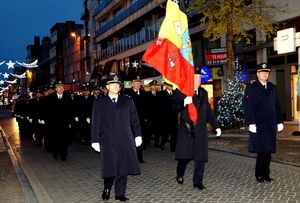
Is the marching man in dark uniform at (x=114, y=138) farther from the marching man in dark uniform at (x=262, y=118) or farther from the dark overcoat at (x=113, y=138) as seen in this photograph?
the marching man in dark uniform at (x=262, y=118)

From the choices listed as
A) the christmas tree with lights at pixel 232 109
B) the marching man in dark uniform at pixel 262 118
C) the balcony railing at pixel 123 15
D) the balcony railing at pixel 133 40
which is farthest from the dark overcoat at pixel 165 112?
the balcony railing at pixel 123 15

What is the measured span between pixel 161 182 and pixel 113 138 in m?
1.98

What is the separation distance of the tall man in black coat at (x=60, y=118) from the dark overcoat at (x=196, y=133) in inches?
189

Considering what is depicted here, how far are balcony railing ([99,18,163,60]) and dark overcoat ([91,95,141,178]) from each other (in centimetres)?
2859

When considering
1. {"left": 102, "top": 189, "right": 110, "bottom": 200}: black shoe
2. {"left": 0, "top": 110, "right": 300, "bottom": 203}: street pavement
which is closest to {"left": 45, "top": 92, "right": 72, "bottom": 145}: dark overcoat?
{"left": 0, "top": 110, "right": 300, "bottom": 203}: street pavement

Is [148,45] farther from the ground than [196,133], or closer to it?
farther from the ground

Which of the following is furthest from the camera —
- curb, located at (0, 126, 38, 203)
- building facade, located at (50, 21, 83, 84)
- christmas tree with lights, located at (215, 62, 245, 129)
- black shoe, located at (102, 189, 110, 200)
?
building facade, located at (50, 21, 83, 84)

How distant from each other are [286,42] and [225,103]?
3.59m

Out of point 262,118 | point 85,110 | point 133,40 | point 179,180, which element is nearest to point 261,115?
point 262,118

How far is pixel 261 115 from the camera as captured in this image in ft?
25.3

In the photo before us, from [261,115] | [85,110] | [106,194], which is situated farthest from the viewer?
[85,110]

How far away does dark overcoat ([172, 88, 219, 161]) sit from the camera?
23.9ft

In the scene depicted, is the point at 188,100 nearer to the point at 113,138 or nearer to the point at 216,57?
the point at 113,138

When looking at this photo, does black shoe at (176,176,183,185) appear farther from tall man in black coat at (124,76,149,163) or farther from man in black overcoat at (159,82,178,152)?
man in black overcoat at (159,82,178,152)
